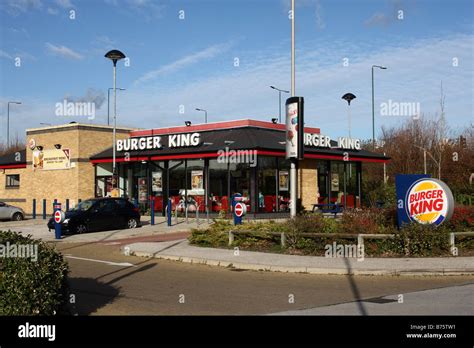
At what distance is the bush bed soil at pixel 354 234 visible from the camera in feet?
50.2

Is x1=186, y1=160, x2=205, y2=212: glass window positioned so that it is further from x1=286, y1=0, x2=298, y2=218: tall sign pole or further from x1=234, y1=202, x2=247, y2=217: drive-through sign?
x1=286, y1=0, x2=298, y2=218: tall sign pole

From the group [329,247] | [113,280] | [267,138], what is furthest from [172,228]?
[113,280]

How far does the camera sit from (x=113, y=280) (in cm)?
1277

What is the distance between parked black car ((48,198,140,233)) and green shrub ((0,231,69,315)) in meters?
16.1

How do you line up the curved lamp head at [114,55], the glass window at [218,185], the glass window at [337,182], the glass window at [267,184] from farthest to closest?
the glass window at [337,182]
the glass window at [218,185]
the glass window at [267,184]
the curved lamp head at [114,55]

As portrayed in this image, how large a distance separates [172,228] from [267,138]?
848cm

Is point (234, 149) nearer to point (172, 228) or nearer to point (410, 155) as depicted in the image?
point (172, 228)

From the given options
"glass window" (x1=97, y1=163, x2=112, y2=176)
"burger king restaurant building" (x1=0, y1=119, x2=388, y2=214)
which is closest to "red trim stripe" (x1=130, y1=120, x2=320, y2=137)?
"burger king restaurant building" (x1=0, y1=119, x2=388, y2=214)

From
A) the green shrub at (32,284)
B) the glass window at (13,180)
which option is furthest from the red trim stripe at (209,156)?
the green shrub at (32,284)

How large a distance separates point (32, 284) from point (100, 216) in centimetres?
1759

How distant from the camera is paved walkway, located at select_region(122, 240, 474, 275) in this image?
1313 centimetres

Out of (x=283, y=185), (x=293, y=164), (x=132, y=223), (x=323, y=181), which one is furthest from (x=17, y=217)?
(x=293, y=164)

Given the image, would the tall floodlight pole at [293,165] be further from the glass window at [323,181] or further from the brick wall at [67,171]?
the brick wall at [67,171]

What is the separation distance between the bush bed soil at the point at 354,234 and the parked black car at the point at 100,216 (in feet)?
23.4
